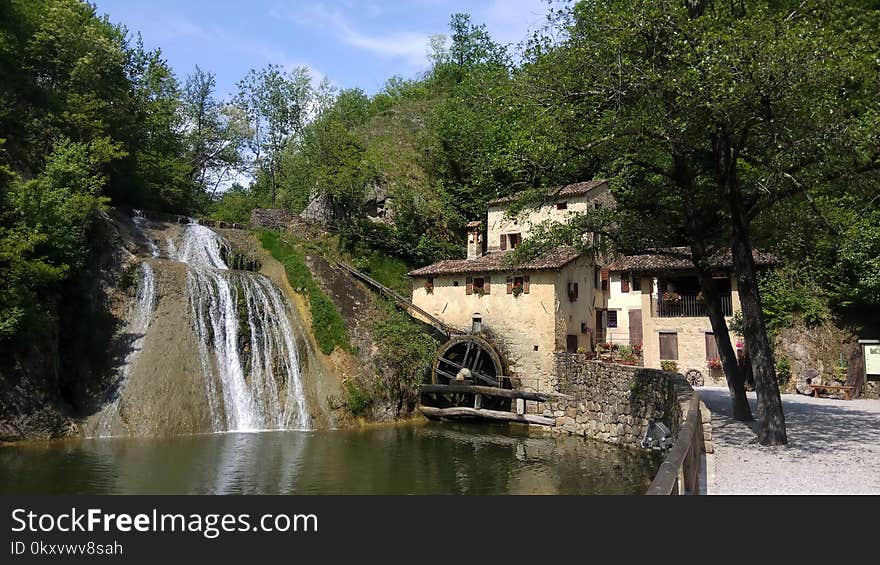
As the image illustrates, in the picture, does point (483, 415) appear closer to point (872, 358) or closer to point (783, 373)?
point (783, 373)

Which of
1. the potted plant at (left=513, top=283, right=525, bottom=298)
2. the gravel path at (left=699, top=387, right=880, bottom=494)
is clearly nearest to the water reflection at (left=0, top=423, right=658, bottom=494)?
the gravel path at (left=699, top=387, right=880, bottom=494)

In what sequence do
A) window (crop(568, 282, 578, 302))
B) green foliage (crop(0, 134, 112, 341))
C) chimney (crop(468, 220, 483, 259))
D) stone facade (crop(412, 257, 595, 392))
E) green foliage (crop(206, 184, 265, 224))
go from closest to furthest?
green foliage (crop(0, 134, 112, 341)) < stone facade (crop(412, 257, 595, 392)) < window (crop(568, 282, 578, 302)) < chimney (crop(468, 220, 483, 259)) < green foliage (crop(206, 184, 265, 224))

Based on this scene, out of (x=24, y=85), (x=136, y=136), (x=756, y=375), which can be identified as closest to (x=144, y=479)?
(x=756, y=375)

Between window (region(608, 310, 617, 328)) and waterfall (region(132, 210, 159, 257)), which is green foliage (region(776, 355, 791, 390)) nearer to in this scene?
window (region(608, 310, 617, 328))

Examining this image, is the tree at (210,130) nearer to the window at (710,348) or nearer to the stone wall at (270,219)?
the stone wall at (270,219)

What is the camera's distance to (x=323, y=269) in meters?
28.1

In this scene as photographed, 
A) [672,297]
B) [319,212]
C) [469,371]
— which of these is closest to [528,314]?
[469,371]

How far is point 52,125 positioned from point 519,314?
2171 cm

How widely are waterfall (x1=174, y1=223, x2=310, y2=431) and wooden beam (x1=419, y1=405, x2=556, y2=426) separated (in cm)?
555

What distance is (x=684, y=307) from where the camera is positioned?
2894 cm

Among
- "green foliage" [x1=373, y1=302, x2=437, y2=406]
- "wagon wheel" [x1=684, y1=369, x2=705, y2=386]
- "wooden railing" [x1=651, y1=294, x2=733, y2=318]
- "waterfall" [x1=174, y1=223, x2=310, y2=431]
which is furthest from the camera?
"wooden railing" [x1=651, y1=294, x2=733, y2=318]

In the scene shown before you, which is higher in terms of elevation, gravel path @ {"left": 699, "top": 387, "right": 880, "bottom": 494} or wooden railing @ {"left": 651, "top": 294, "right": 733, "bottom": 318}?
wooden railing @ {"left": 651, "top": 294, "right": 733, "bottom": 318}

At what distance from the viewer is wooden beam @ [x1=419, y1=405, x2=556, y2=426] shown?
22627 millimetres

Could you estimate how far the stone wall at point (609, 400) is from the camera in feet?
57.0
